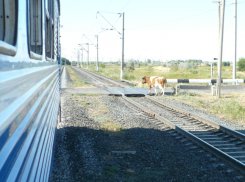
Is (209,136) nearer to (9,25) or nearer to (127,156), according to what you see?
(127,156)

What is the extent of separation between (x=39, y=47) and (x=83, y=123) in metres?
5.95

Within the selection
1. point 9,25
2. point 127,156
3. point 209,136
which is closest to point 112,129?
point 127,156

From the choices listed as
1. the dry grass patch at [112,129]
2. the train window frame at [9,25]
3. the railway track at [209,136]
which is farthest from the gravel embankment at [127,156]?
the train window frame at [9,25]

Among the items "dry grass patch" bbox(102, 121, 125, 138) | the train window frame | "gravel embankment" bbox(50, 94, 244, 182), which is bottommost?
"gravel embankment" bbox(50, 94, 244, 182)

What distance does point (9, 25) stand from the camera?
1362 mm

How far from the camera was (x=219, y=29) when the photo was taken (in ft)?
51.6

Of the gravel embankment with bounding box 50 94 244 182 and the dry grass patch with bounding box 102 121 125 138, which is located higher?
the dry grass patch with bounding box 102 121 125 138

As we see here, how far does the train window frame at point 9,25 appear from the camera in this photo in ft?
3.92

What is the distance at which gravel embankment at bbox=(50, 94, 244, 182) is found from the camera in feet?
15.8

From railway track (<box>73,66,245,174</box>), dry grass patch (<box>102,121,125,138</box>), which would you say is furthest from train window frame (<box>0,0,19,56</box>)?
dry grass patch (<box>102,121,125,138</box>)

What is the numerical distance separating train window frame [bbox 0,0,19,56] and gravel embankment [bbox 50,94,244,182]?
11.0 feet

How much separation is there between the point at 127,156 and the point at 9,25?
4.76 m

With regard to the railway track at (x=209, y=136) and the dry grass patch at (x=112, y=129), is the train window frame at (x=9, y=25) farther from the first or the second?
the dry grass patch at (x=112, y=129)

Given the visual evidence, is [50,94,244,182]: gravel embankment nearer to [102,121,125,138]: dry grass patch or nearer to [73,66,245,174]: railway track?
[102,121,125,138]: dry grass patch
